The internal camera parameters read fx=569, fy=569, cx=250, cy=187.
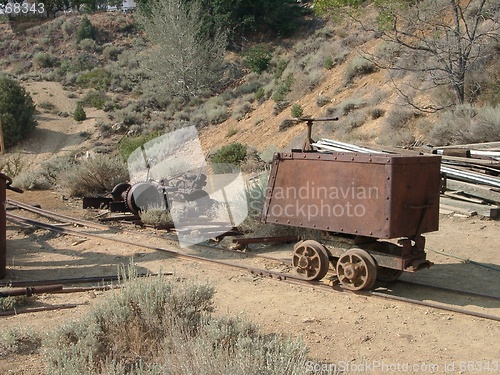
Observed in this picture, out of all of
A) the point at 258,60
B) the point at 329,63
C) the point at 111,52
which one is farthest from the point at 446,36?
the point at 111,52

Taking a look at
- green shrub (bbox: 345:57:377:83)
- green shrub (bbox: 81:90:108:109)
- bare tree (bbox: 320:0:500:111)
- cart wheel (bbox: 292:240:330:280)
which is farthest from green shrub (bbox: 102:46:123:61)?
cart wheel (bbox: 292:240:330:280)

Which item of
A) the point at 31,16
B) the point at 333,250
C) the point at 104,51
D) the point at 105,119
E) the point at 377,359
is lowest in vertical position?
the point at 377,359

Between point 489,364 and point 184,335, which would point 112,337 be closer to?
point 184,335

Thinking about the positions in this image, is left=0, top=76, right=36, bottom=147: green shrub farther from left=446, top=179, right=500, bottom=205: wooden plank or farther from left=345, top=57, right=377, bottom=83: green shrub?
left=446, top=179, right=500, bottom=205: wooden plank

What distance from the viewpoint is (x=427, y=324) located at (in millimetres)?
6273

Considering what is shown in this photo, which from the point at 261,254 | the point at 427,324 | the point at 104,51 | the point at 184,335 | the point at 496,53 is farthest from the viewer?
the point at 104,51

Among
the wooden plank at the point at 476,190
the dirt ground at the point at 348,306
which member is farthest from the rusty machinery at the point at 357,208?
the wooden plank at the point at 476,190

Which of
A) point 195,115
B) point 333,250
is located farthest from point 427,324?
point 195,115

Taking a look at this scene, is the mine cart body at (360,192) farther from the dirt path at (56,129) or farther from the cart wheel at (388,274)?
the dirt path at (56,129)

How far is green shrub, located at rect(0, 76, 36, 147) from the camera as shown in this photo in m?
35.9

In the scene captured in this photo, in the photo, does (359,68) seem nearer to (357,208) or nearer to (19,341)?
(357,208)

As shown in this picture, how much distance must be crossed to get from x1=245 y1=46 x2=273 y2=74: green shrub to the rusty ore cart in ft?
116

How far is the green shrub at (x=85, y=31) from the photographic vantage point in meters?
58.8

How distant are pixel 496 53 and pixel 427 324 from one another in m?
16.3
